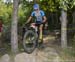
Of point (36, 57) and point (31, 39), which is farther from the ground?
point (31, 39)

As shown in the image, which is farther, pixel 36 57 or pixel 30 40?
pixel 30 40

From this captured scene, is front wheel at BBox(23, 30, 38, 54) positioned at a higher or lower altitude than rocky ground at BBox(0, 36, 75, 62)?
higher

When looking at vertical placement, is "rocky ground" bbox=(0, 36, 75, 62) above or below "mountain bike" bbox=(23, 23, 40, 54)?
below

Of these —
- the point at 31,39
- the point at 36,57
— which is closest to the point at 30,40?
the point at 31,39

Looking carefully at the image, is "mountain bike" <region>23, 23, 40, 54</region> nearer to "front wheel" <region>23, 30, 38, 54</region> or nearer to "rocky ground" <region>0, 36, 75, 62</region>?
"front wheel" <region>23, 30, 38, 54</region>

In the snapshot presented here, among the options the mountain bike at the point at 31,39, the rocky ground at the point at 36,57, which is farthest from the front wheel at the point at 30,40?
the rocky ground at the point at 36,57

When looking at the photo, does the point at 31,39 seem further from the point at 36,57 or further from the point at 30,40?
the point at 36,57

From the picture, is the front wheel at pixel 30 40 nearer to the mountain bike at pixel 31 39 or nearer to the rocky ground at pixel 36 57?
the mountain bike at pixel 31 39

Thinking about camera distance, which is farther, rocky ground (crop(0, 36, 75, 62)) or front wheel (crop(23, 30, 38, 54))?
front wheel (crop(23, 30, 38, 54))

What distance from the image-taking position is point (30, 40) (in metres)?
9.97

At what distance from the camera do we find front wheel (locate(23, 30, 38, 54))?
32.2 feet

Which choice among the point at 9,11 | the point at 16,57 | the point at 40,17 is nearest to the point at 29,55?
the point at 16,57

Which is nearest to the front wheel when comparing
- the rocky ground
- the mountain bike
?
the mountain bike

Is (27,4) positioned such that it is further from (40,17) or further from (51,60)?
(51,60)
